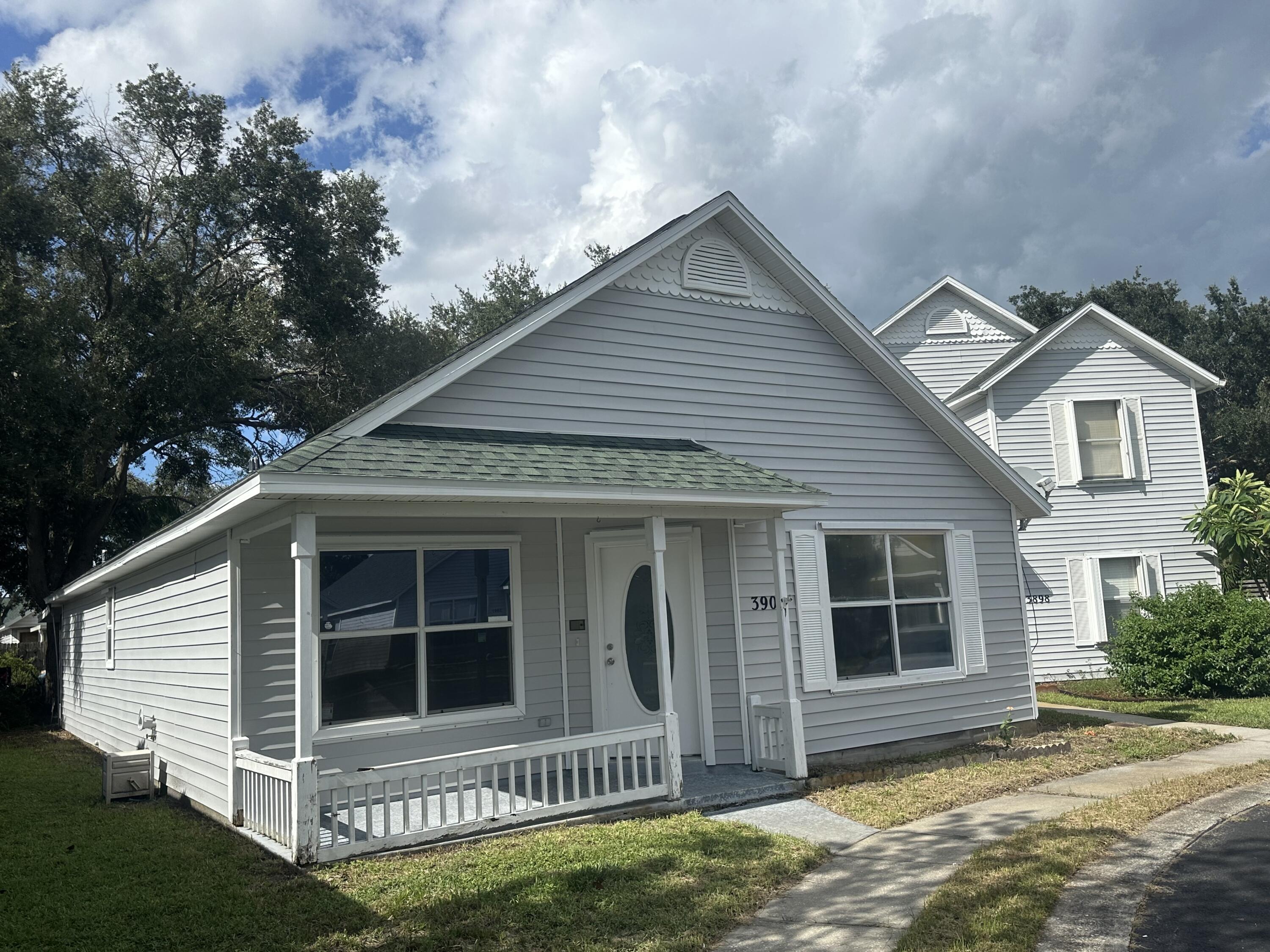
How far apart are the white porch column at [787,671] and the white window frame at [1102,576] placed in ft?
35.9

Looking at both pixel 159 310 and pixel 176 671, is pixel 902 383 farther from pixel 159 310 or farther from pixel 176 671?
pixel 159 310

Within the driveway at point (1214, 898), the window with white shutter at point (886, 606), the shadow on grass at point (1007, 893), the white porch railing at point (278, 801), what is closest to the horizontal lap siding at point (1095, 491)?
the window with white shutter at point (886, 606)

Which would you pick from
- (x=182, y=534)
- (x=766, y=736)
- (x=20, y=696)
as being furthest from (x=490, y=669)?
(x=20, y=696)

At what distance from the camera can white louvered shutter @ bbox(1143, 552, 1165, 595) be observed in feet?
60.0

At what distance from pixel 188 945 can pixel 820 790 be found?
5.46 m

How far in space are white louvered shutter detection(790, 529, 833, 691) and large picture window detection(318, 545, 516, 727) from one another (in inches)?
122

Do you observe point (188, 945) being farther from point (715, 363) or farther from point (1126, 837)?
point (715, 363)

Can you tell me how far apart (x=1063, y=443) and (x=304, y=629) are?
16.2 meters

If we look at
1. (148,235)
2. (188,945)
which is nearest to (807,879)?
(188,945)

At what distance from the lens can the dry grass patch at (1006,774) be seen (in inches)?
317

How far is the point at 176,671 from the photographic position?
10.0 m

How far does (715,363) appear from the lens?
10.5 meters

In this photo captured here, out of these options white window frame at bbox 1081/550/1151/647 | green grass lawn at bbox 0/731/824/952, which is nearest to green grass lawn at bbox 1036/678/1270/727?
white window frame at bbox 1081/550/1151/647

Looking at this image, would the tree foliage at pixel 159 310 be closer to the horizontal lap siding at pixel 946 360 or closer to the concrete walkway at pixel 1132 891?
the horizontal lap siding at pixel 946 360
